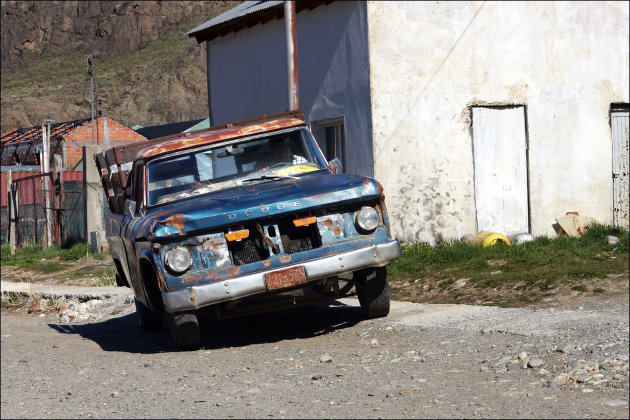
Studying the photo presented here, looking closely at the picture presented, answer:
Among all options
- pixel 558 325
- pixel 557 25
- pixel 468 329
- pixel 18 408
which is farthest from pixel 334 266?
pixel 557 25

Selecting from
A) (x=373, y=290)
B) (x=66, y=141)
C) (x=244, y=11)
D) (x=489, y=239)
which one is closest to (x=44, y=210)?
(x=244, y=11)

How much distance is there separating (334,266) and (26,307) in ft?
23.9

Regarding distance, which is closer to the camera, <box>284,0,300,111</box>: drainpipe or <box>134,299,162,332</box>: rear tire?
<box>134,299,162,332</box>: rear tire

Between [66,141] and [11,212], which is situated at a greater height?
[66,141]

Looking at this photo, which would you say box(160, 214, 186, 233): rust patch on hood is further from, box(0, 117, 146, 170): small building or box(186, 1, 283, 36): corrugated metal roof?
box(0, 117, 146, 170): small building

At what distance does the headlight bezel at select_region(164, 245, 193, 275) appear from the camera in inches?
290

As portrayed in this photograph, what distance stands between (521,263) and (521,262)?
2.2 inches

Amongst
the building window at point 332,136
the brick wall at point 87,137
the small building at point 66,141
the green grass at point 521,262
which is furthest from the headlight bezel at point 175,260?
the brick wall at point 87,137

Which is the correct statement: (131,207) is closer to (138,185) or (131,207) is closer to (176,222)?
(138,185)

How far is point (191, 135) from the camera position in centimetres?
888

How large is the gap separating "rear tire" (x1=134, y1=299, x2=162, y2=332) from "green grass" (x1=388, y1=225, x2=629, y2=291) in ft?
10.6

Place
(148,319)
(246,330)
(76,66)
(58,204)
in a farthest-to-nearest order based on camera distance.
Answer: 1. (76,66)
2. (58,204)
3. (148,319)
4. (246,330)

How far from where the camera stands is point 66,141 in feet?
124

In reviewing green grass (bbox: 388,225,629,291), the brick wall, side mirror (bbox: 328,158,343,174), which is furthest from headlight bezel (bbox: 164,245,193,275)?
the brick wall
